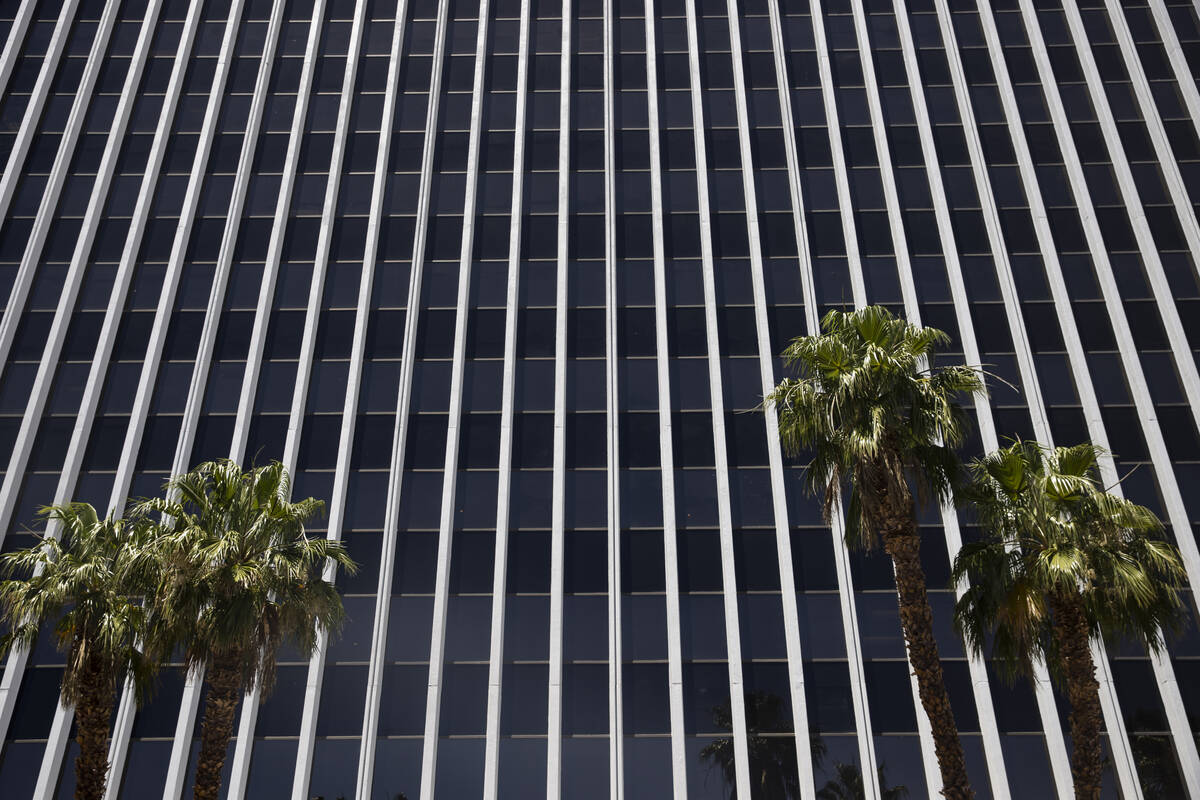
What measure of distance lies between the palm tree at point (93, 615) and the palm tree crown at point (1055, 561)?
52.8 ft

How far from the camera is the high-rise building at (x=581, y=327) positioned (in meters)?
25.1

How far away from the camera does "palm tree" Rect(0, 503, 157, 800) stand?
693 inches

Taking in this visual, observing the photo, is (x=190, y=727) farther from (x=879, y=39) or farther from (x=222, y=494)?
(x=879, y=39)

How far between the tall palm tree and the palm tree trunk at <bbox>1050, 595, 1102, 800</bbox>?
2021mm

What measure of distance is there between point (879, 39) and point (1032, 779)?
2603 cm

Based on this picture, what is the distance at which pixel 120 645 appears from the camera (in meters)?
18.2

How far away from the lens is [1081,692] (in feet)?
53.2

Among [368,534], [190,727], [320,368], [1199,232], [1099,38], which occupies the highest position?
[1099,38]

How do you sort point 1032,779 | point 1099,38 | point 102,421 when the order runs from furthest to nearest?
1. point 1099,38
2. point 102,421
3. point 1032,779

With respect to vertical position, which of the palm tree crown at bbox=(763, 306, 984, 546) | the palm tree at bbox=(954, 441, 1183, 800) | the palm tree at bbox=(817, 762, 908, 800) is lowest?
the palm tree at bbox=(817, 762, 908, 800)

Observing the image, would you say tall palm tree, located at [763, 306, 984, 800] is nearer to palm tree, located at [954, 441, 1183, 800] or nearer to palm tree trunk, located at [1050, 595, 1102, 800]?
palm tree, located at [954, 441, 1183, 800]

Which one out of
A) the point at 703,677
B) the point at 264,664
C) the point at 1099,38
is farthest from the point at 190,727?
the point at 1099,38

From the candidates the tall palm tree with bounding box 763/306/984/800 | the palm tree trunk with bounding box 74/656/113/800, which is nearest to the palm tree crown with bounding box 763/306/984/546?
the tall palm tree with bounding box 763/306/984/800

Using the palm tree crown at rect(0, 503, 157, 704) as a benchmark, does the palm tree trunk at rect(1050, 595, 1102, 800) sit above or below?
below
